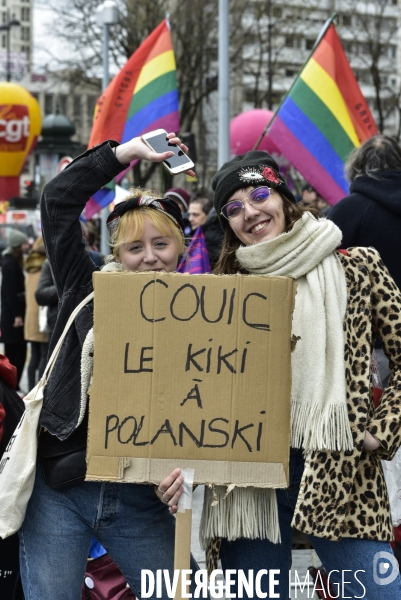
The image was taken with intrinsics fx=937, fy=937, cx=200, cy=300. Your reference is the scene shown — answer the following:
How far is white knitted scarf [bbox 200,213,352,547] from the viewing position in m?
2.60

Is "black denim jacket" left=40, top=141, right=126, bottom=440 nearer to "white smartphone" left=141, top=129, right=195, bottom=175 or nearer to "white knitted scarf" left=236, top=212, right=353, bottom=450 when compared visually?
"white smartphone" left=141, top=129, right=195, bottom=175

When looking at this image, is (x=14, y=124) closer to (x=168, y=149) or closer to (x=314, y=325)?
(x=168, y=149)

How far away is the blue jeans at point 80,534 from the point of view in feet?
8.93

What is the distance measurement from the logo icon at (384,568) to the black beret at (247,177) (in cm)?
111

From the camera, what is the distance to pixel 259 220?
9.37 ft

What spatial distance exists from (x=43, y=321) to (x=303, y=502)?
252 inches

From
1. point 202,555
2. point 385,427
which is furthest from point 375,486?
point 202,555

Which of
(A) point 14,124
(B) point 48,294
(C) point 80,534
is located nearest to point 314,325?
(C) point 80,534

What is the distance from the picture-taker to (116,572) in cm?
364

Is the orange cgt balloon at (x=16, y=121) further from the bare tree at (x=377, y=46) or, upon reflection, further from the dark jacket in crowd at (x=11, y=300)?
the dark jacket in crowd at (x=11, y=300)

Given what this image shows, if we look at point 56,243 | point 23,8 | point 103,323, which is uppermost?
point 23,8

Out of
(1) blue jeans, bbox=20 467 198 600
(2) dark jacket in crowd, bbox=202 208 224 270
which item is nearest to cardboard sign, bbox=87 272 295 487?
(1) blue jeans, bbox=20 467 198 600

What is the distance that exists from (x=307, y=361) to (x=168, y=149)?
0.74 m

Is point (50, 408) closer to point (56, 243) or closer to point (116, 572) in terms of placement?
point (56, 243)
